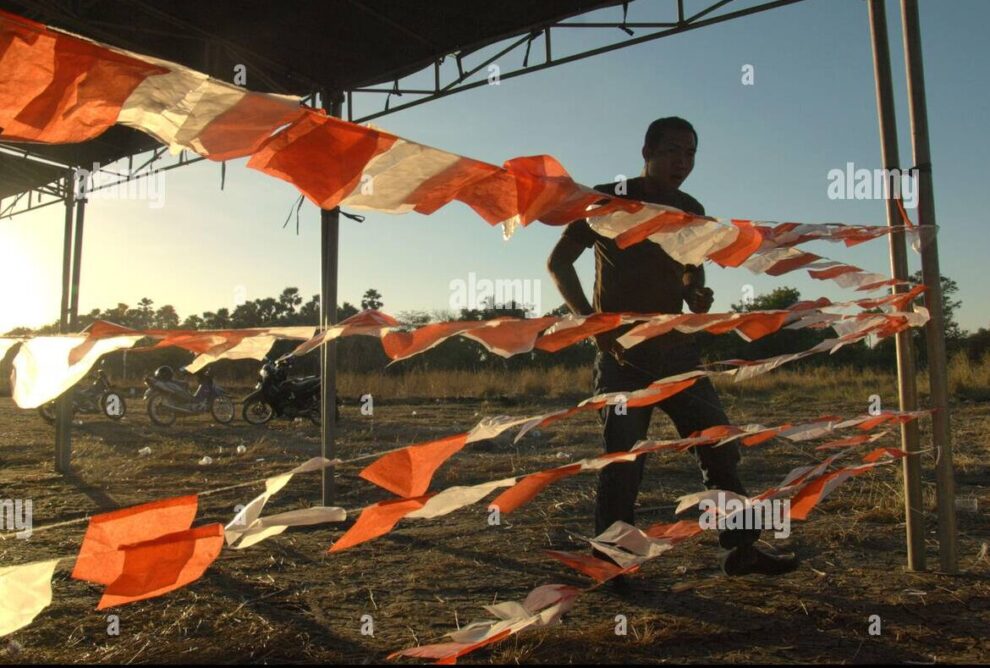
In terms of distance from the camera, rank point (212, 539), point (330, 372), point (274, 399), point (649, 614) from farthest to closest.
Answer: point (274, 399)
point (330, 372)
point (649, 614)
point (212, 539)

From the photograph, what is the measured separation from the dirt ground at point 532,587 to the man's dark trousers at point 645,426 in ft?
1.02

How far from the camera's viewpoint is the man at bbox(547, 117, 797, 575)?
110 inches

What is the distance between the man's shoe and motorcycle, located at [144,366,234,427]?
1098cm

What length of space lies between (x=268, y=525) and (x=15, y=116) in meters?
1.09

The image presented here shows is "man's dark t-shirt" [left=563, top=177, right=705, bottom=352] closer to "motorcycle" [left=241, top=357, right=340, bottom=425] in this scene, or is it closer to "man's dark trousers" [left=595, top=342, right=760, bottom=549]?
"man's dark trousers" [left=595, top=342, right=760, bottom=549]

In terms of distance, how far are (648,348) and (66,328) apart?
5.85 meters

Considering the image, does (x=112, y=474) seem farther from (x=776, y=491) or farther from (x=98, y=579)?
(x=776, y=491)

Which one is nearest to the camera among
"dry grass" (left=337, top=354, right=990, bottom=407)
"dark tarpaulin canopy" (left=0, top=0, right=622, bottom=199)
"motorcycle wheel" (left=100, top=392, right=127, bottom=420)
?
"dark tarpaulin canopy" (left=0, top=0, right=622, bottom=199)

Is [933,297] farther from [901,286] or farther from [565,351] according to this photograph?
[565,351]

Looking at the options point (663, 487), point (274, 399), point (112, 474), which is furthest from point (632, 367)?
point (274, 399)

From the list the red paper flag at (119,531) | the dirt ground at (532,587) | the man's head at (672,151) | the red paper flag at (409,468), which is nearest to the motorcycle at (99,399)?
the dirt ground at (532,587)

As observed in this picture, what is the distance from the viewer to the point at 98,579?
164 centimetres

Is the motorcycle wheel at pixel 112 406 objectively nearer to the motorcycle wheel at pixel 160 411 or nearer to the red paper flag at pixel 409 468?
the motorcycle wheel at pixel 160 411

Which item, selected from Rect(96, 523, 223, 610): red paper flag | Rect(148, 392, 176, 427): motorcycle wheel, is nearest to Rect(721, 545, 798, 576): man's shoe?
Rect(96, 523, 223, 610): red paper flag
